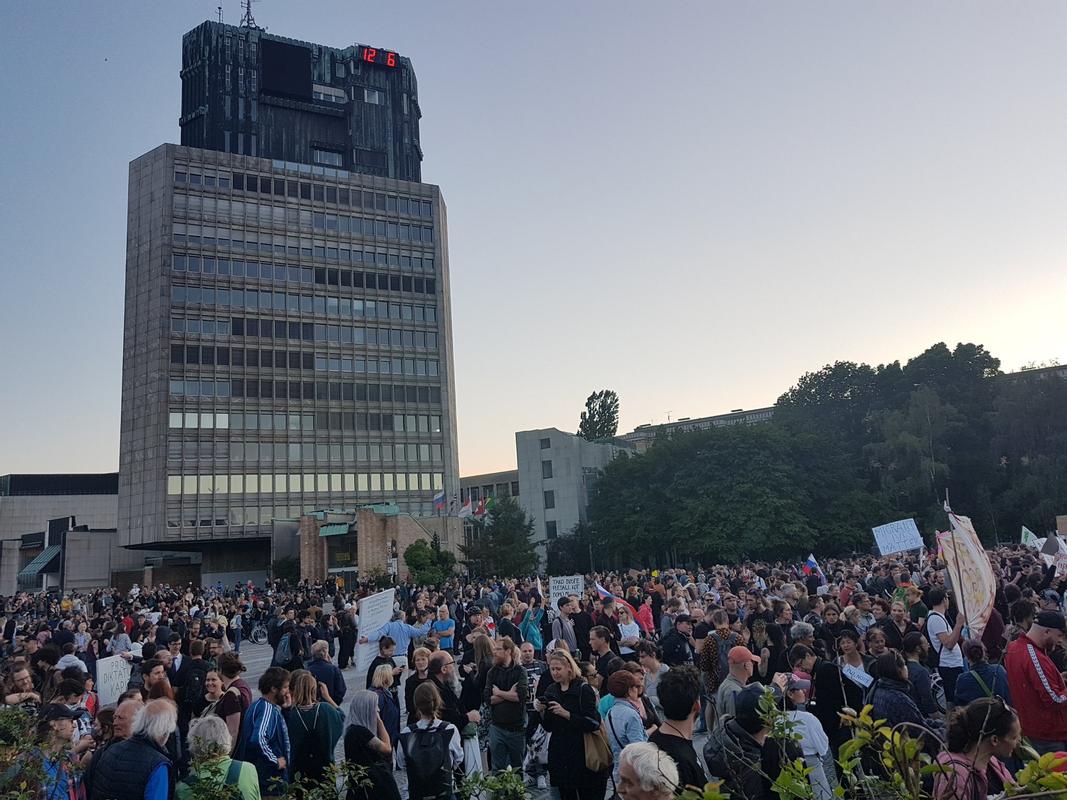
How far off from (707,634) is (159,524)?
71583 millimetres

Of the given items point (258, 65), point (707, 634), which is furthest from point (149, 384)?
point (707, 634)

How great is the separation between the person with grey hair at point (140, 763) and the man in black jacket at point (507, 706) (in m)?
3.27

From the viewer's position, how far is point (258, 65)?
91500 mm

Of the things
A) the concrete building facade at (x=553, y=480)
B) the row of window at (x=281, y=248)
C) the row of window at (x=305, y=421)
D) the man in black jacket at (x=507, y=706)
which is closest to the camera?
the man in black jacket at (x=507, y=706)

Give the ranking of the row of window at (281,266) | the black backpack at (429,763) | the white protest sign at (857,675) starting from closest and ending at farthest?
the black backpack at (429,763), the white protest sign at (857,675), the row of window at (281,266)

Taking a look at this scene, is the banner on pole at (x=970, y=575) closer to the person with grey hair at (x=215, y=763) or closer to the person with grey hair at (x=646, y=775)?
the person with grey hair at (x=646, y=775)

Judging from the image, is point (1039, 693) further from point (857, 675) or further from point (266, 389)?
point (266, 389)

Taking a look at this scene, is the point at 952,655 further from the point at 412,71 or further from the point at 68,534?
the point at 412,71

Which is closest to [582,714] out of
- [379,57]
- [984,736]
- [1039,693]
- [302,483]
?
[984,736]

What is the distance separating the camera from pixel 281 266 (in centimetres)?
8069

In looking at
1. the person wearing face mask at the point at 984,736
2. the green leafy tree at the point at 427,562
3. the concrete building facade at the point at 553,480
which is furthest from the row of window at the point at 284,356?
the person wearing face mask at the point at 984,736

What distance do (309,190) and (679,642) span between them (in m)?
80.5

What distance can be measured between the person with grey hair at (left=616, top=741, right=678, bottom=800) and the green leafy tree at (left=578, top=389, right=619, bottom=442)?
9627 cm

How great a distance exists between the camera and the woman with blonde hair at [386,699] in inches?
312
